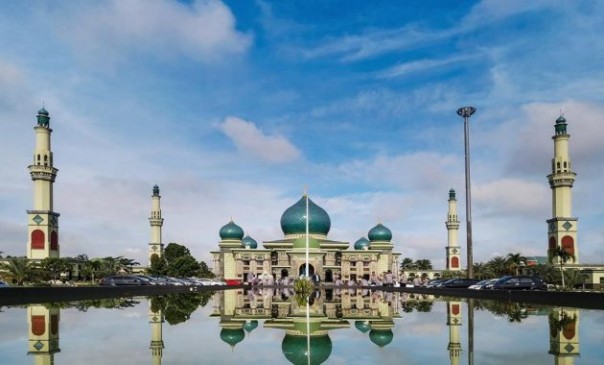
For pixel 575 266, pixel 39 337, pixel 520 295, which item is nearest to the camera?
pixel 39 337

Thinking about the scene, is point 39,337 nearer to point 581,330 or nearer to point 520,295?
point 581,330

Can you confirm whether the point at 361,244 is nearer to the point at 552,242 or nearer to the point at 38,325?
the point at 552,242

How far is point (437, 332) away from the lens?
31.2 ft

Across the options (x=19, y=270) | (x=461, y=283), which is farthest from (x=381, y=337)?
(x=19, y=270)

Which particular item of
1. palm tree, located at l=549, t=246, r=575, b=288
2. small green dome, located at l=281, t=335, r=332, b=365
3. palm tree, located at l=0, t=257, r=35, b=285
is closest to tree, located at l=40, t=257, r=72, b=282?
palm tree, located at l=0, t=257, r=35, b=285

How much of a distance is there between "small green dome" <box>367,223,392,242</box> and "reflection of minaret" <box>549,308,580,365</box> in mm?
66360

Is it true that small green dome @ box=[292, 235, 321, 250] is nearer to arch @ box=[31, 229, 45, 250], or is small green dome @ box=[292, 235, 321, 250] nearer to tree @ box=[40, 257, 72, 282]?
tree @ box=[40, 257, 72, 282]

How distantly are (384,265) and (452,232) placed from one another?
20.3 metres

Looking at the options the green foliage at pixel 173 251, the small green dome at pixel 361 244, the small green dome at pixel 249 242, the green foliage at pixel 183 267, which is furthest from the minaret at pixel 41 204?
the small green dome at pixel 361 244

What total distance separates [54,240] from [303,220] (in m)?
30.1

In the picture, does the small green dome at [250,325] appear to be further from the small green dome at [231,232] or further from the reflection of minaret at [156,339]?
the small green dome at [231,232]

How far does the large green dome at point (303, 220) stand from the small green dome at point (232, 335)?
62.3m

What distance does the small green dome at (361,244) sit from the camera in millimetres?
81188

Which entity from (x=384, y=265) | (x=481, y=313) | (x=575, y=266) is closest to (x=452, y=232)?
(x=384, y=265)
